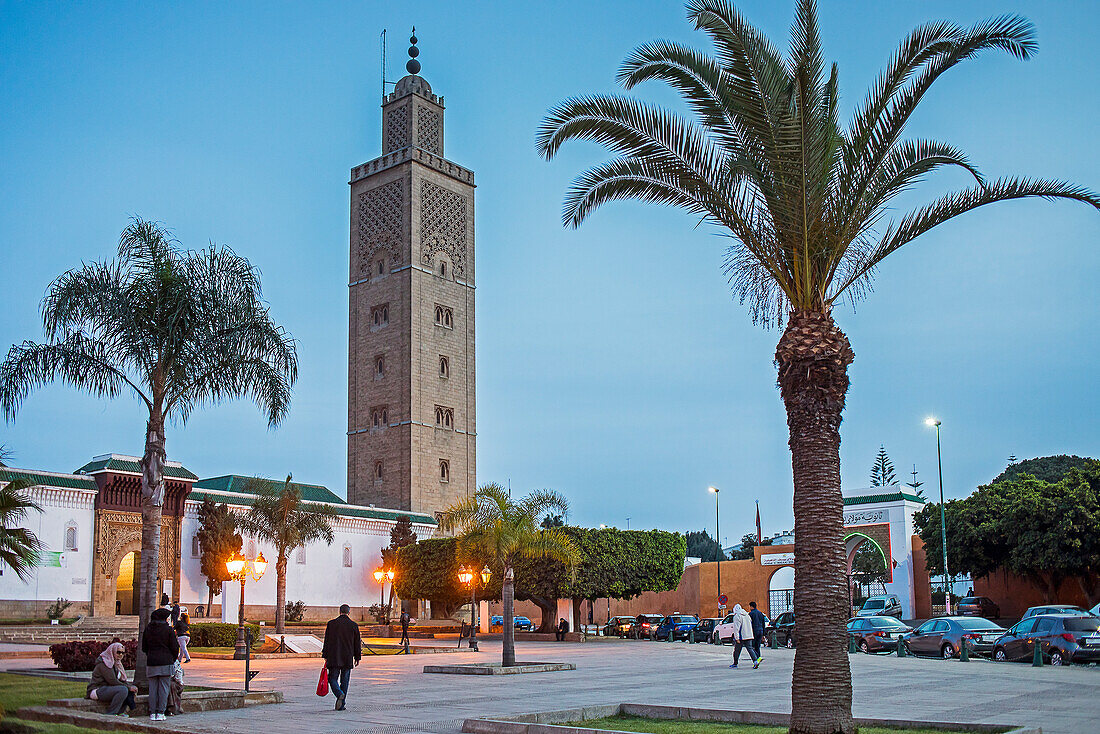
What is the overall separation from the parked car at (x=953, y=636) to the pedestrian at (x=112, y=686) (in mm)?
19815

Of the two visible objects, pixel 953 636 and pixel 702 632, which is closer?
pixel 953 636

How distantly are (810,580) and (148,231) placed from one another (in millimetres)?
11762

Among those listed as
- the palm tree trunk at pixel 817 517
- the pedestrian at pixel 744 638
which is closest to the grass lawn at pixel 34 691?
the palm tree trunk at pixel 817 517

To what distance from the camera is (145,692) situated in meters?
14.2

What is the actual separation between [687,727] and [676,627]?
32.2 metres

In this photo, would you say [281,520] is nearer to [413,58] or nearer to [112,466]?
[112,466]

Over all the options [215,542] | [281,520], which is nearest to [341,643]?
[281,520]

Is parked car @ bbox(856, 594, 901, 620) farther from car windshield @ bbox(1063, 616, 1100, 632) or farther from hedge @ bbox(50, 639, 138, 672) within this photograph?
hedge @ bbox(50, 639, 138, 672)

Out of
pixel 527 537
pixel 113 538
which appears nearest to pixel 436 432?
pixel 113 538

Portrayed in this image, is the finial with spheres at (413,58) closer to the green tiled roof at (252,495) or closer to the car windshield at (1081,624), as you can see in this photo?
the green tiled roof at (252,495)

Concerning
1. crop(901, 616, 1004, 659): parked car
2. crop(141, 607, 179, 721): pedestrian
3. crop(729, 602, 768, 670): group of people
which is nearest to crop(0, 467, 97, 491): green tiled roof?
crop(729, 602, 768, 670): group of people

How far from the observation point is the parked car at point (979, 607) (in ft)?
133

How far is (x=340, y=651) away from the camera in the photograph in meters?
13.8

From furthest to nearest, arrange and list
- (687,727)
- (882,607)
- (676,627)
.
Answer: (882,607) → (676,627) → (687,727)
